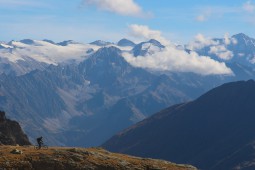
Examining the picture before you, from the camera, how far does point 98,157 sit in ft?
436

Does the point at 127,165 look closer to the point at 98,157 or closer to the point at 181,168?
the point at 98,157

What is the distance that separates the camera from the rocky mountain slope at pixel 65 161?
389 ft

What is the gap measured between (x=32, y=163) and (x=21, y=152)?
6.93m

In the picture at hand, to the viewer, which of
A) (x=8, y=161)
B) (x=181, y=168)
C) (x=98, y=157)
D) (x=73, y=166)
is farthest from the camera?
(x=181, y=168)

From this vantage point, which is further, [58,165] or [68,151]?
[68,151]

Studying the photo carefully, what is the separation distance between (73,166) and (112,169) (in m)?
9.88

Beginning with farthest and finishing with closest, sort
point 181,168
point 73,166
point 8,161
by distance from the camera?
point 181,168, point 73,166, point 8,161

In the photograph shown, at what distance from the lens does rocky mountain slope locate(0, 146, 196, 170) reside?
118500 mm

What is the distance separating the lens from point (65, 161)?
12481 cm

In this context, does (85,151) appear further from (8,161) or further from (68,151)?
(8,161)

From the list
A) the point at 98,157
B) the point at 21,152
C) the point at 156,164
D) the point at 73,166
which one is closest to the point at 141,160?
the point at 156,164

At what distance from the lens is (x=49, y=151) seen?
130250 millimetres

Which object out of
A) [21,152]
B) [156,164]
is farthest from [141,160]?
[21,152]

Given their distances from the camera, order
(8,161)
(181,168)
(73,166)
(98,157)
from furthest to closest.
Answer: (181,168) < (98,157) < (73,166) < (8,161)
